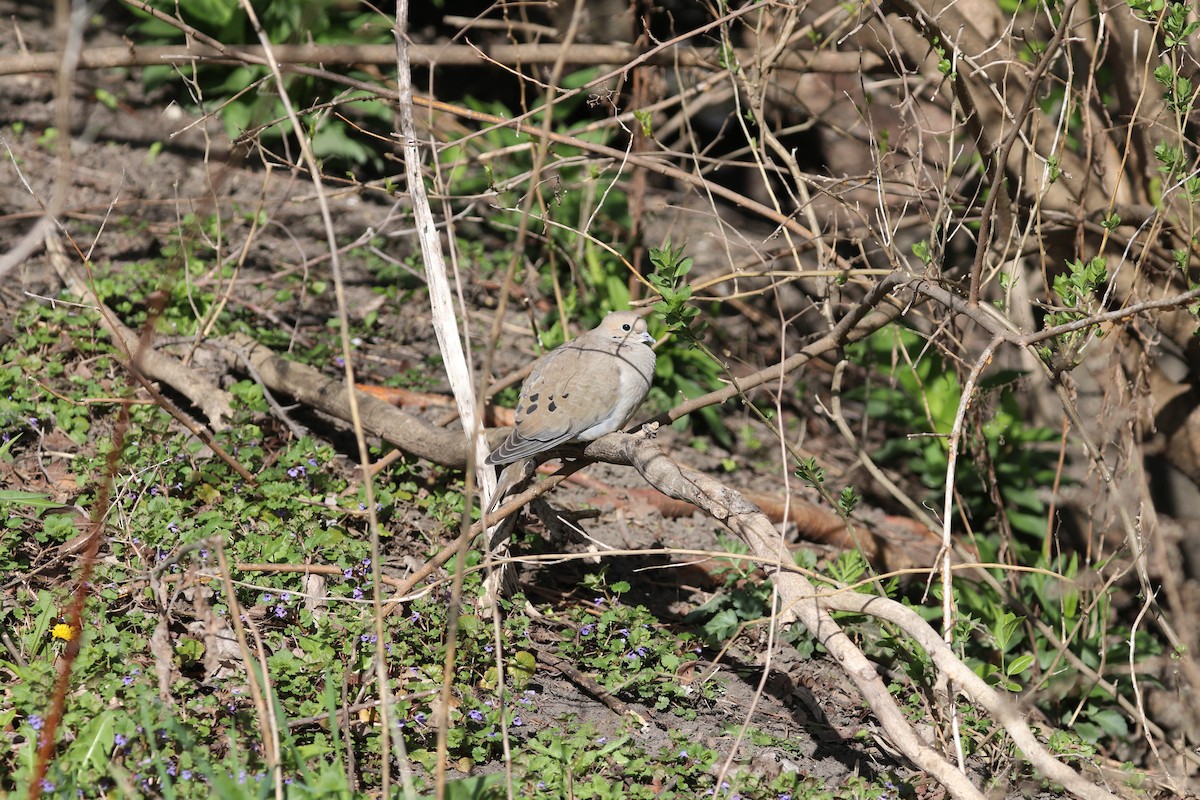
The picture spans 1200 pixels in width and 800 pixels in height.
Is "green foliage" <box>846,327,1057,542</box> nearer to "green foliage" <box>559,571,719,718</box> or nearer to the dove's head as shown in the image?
the dove's head

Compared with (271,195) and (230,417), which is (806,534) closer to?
(230,417)

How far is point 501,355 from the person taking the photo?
19.3 ft

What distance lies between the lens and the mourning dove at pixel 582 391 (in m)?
4.04

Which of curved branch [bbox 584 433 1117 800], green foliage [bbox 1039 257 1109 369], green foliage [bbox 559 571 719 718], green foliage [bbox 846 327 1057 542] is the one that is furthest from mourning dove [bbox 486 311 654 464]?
green foliage [bbox 1039 257 1109 369]

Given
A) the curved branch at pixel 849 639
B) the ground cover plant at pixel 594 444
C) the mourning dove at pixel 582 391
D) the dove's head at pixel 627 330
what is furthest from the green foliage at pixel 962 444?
the curved branch at pixel 849 639

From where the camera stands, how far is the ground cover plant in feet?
10.0

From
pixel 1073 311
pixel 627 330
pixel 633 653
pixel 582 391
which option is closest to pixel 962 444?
pixel 627 330

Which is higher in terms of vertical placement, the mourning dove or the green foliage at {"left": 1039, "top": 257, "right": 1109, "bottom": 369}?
the green foliage at {"left": 1039, "top": 257, "right": 1109, "bottom": 369}

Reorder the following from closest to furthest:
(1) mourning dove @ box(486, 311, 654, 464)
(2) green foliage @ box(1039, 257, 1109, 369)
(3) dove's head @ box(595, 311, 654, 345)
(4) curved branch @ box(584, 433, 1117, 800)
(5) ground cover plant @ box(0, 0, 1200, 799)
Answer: (4) curved branch @ box(584, 433, 1117, 800), (5) ground cover plant @ box(0, 0, 1200, 799), (2) green foliage @ box(1039, 257, 1109, 369), (1) mourning dove @ box(486, 311, 654, 464), (3) dove's head @ box(595, 311, 654, 345)

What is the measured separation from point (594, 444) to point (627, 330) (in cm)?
81

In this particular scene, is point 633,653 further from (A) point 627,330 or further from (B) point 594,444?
(A) point 627,330

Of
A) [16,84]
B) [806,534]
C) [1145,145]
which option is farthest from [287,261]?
[1145,145]

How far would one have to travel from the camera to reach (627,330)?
4.59 m

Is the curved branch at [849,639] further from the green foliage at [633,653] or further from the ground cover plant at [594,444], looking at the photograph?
the green foliage at [633,653]
